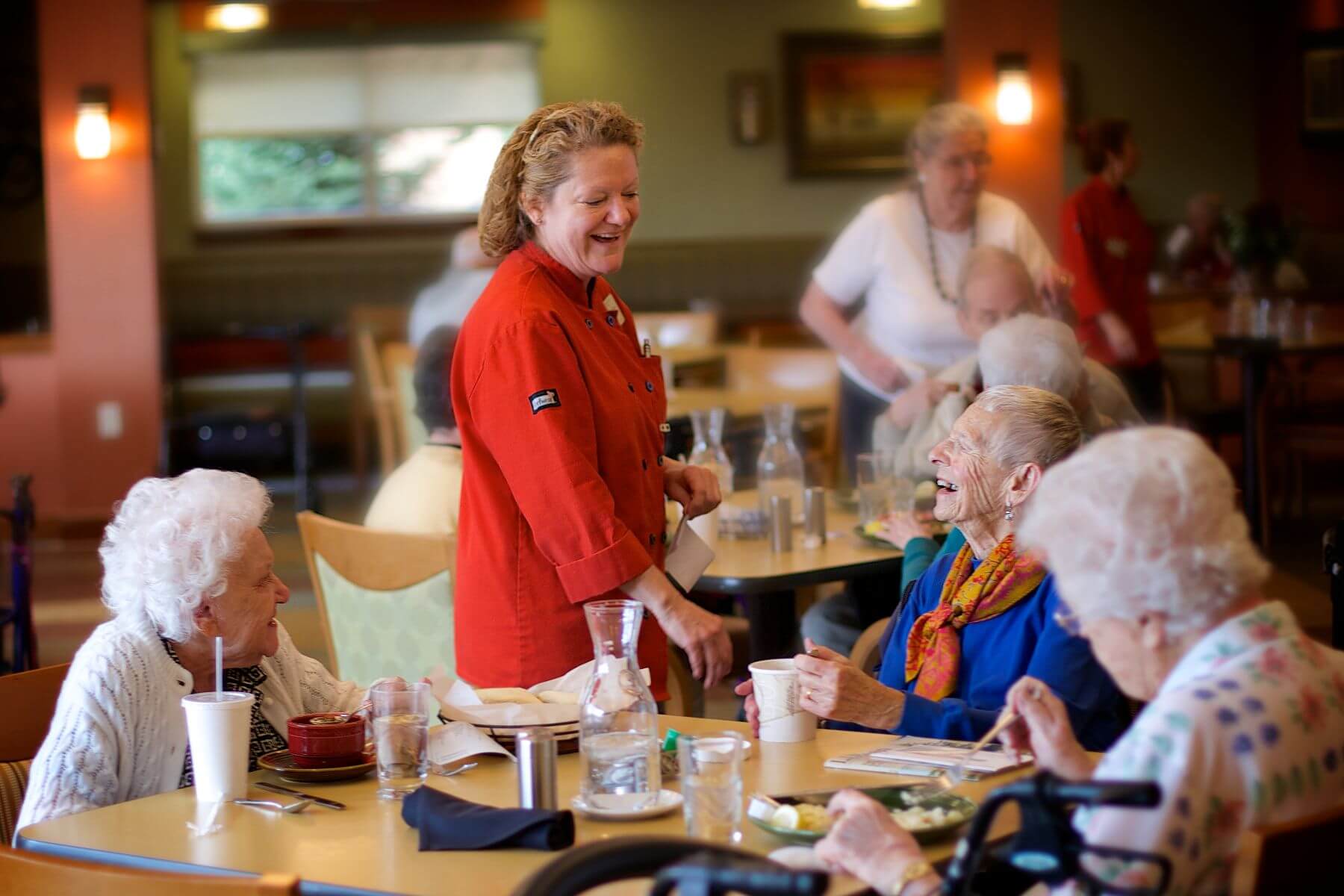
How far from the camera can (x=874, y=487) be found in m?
3.91

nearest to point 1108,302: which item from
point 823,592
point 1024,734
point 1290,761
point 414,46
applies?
point 823,592

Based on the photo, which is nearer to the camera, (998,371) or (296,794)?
(296,794)

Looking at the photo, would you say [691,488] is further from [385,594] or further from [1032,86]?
[1032,86]

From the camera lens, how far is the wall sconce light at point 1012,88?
8016mm

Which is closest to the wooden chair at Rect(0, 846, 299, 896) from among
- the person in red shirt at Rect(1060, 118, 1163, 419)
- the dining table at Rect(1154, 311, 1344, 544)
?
the person in red shirt at Rect(1060, 118, 1163, 419)

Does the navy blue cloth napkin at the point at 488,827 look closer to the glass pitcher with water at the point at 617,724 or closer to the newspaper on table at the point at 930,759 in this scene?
the glass pitcher with water at the point at 617,724

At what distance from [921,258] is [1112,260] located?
72.4 inches

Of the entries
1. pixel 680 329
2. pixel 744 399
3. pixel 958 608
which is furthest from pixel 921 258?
pixel 680 329

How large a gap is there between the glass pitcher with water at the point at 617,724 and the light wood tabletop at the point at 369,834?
0.05 m

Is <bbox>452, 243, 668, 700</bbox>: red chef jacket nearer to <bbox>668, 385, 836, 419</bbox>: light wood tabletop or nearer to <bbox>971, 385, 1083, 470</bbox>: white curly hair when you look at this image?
<bbox>971, 385, 1083, 470</bbox>: white curly hair

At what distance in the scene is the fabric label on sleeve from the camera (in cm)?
248

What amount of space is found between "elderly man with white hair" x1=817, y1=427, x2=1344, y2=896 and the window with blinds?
10909 mm

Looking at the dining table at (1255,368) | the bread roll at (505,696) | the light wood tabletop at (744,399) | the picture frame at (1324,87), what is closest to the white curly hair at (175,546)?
the bread roll at (505,696)

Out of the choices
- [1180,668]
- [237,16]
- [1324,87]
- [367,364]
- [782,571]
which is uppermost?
[237,16]
